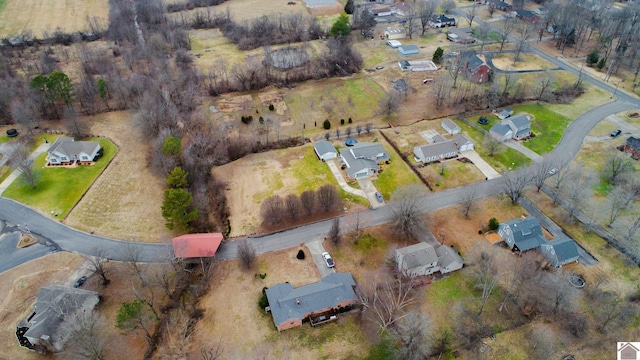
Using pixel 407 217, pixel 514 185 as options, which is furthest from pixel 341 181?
pixel 514 185

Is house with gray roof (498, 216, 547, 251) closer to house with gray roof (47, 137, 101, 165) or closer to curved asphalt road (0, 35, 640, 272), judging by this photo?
curved asphalt road (0, 35, 640, 272)

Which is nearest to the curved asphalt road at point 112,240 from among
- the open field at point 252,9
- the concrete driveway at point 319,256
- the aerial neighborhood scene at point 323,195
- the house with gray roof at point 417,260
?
the aerial neighborhood scene at point 323,195

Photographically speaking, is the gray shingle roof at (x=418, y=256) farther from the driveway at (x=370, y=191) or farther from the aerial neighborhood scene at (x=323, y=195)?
the driveway at (x=370, y=191)

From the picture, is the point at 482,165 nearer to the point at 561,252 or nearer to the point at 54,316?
the point at 561,252

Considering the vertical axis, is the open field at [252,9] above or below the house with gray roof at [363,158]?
above

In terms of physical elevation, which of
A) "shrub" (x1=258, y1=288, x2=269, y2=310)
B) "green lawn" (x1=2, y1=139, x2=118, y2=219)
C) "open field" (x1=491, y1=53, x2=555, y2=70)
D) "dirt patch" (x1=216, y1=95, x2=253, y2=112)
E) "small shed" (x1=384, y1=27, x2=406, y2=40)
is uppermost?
"small shed" (x1=384, y1=27, x2=406, y2=40)

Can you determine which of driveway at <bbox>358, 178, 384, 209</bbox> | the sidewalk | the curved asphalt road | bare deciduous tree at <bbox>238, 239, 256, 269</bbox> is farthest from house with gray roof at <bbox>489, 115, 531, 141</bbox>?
the sidewalk
